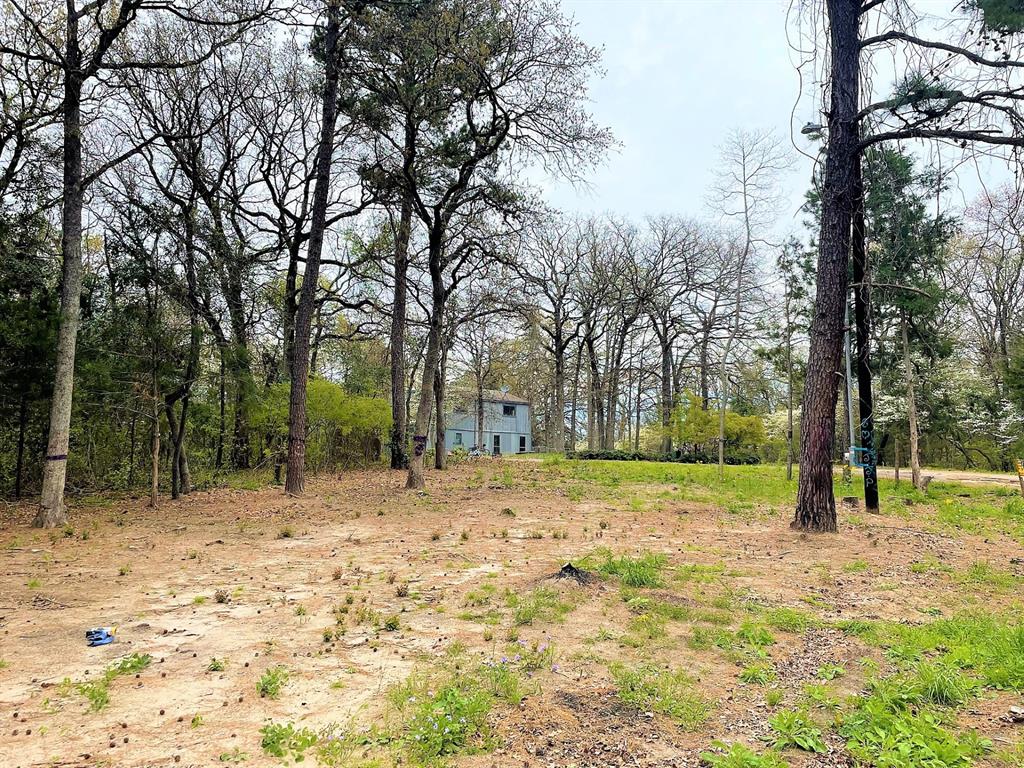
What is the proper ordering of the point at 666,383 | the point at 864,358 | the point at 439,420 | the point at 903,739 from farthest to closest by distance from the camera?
the point at 666,383 < the point at 439,420 < the point at 864,358 < the point at 903,739

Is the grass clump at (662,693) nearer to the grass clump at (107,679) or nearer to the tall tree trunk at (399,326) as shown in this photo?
the grass clump at (107,679)

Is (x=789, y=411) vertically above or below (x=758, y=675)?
above

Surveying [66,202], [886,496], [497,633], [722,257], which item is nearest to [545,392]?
[722,257]

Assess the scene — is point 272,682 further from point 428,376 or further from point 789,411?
point 789,411

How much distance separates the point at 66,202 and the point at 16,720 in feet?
27.5

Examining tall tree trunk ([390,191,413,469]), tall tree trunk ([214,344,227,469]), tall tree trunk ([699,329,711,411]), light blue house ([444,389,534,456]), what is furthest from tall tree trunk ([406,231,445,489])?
light blue house ([444,389,534,456])

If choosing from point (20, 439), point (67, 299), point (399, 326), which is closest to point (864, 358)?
point (399, 326)

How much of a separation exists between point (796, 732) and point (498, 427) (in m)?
39.7

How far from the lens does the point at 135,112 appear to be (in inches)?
558

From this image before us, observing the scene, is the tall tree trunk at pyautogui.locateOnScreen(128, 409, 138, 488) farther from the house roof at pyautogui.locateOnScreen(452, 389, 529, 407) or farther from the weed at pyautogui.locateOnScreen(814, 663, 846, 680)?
the house roof at pyautogui.locateOnScreen(452, 389, 529, 407)

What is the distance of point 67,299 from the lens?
8.16 meters

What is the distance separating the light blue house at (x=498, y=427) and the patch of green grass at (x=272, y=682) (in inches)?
1441

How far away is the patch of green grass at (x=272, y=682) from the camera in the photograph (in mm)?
3062

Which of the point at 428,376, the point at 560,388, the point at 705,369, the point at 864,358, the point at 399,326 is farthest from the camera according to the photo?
the point at 705,369
